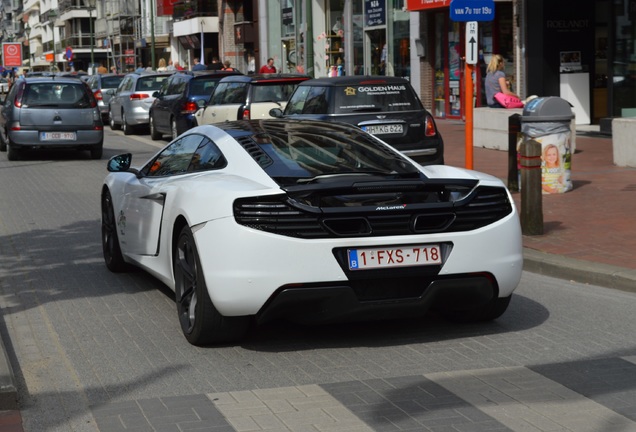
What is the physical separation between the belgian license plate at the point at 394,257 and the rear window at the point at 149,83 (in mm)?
25430

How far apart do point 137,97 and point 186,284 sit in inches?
965

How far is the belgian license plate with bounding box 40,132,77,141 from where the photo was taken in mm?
22438

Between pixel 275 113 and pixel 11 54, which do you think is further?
pixel 11 54

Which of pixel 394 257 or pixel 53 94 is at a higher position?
pixel 53 94

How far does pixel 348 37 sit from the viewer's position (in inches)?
1527

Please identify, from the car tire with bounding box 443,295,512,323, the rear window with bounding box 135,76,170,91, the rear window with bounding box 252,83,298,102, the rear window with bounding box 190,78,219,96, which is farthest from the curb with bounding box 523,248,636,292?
the rear window with bounding box 135,76,170,91

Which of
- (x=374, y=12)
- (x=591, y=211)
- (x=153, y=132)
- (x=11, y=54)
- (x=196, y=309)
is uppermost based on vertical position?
(x=11, y=54)

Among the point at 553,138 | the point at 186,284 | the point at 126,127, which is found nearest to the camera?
the point at 186,284

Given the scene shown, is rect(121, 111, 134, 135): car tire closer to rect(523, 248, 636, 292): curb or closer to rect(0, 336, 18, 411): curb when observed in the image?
rect(523, 248, 636, 292): curb

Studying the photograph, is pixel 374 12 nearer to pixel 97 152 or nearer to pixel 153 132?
pixel 153 132

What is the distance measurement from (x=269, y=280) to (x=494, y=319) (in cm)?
191

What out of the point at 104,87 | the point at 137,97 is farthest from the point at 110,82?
the point at 137,97

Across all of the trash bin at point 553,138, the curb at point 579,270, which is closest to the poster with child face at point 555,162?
the trash bin at point 553,138

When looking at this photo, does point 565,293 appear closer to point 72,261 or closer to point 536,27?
point 72,261
